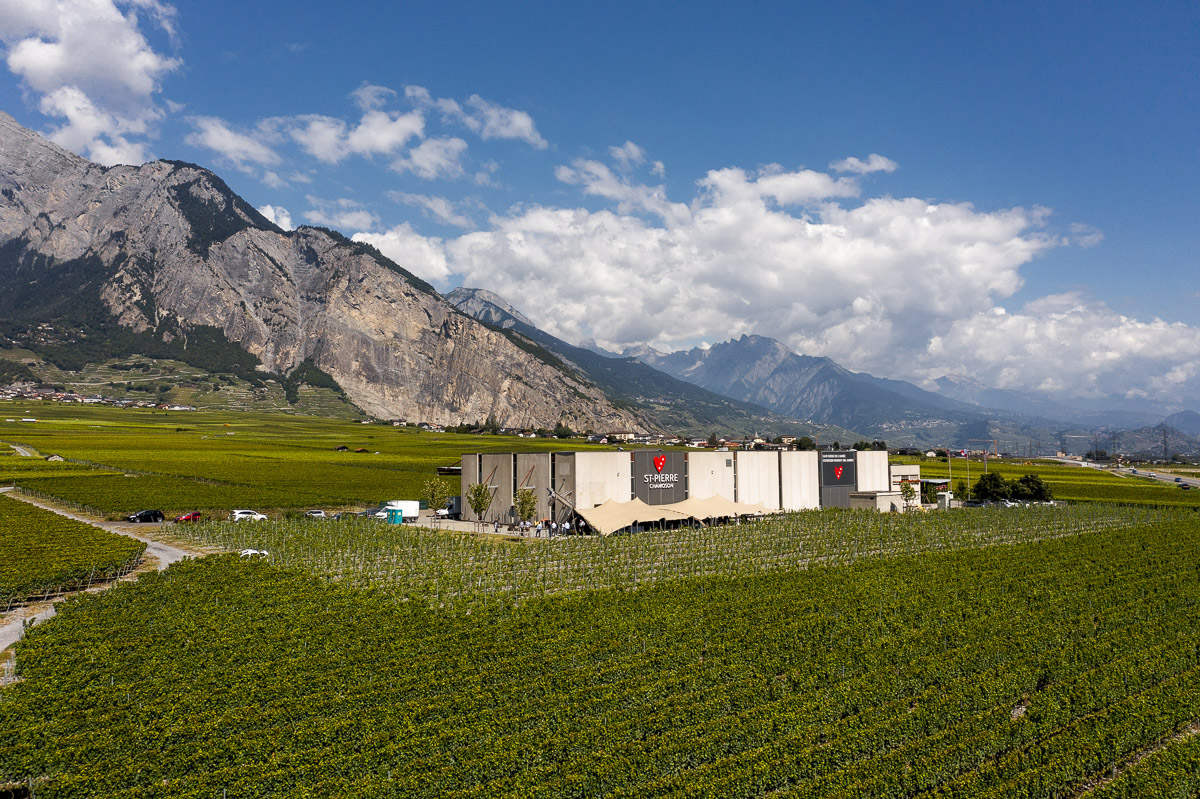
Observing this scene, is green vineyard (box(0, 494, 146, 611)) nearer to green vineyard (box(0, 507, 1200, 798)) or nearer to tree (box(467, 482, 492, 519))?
green vineyard (box(0, 507, 1200, 798))

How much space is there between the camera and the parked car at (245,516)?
55.8 metres

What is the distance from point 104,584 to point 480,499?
2808 centimetres

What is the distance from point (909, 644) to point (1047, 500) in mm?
74031

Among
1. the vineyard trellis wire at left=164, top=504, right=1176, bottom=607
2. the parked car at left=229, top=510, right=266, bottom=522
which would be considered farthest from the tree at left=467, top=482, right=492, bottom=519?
the parked car at left=229, top=510, right=266, bottom=522

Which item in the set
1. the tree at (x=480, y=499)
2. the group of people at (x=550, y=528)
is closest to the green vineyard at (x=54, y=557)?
the tree at (x=480, y=499)

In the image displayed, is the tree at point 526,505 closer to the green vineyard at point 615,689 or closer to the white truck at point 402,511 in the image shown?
the white truck at point 402,511

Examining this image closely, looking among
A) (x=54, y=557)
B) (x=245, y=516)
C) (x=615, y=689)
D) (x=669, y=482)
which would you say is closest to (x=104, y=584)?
(x=54, y=557)

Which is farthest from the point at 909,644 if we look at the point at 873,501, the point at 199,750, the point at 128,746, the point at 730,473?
→ the point at 873,501

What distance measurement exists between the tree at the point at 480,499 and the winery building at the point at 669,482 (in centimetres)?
111

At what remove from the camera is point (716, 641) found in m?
→ 23.8

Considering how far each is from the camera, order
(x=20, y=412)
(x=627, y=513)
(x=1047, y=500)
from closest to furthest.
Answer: (x=627, y=513)
(x=1047, y=500)
(x=20, y=412)

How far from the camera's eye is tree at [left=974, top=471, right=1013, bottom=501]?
8206 cm

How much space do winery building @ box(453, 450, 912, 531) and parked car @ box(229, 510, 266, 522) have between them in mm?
18383

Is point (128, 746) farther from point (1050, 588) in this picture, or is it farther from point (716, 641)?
point (1050, 588)
